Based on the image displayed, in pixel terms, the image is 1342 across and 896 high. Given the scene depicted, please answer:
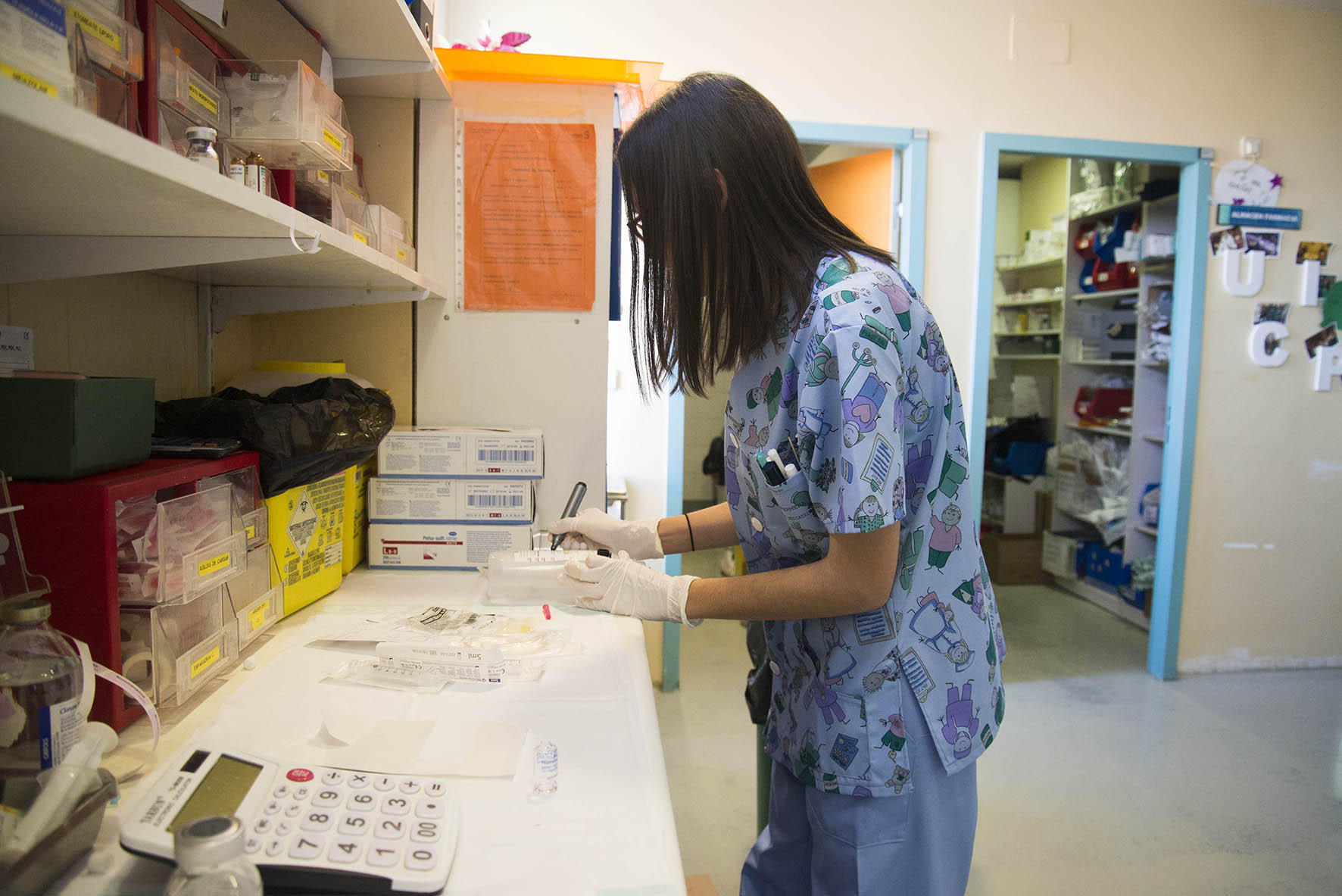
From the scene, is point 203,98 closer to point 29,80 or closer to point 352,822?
point 29,80

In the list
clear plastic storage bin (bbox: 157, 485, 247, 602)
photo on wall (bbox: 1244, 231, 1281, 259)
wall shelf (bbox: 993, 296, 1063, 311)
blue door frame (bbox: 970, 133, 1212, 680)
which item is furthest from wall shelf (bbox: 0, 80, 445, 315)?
wall shelf (bbox: 993, 296, 1063, 311)

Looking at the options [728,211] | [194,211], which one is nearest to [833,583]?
[728,211]

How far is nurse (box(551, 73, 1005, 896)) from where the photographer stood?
36.2 inches

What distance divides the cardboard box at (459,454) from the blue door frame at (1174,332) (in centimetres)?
201

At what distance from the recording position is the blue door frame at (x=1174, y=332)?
9.91 feet

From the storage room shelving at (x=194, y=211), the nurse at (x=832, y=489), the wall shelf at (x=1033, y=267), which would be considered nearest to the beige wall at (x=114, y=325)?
the storage room shelving at (x=194, y=211)

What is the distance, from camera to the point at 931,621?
3.23ft

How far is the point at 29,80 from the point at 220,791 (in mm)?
577

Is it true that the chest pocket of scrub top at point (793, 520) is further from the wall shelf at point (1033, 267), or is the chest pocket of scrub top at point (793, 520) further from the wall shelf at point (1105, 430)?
the wall shelf at point (1033, 267)

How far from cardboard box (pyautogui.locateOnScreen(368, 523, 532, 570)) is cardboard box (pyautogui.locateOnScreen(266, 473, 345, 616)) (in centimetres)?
12

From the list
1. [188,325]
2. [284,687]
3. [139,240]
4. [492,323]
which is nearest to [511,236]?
[492,323]

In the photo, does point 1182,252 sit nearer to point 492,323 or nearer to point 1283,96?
point 1283,96

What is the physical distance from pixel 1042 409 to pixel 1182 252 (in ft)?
6.52

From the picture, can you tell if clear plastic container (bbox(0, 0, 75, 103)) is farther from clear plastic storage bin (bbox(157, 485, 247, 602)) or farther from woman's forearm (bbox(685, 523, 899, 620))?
woman's forearm (bbox(685, 523, 899, 620))
